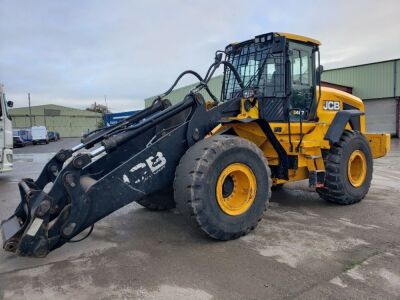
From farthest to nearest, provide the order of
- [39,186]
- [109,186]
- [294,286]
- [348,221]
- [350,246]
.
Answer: [348,221] < [39,186] < [350,246] < [109,186] < [294,286]

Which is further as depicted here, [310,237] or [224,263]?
[310,237]

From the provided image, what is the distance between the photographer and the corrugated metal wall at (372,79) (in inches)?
1117

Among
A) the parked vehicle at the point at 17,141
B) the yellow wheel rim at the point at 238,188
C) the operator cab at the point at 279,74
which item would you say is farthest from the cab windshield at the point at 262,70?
the parked vehicle at the point at 17,141

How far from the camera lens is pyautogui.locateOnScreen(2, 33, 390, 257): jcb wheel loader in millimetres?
4141

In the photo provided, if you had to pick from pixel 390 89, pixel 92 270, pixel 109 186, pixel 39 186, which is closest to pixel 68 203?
pixel 109 186

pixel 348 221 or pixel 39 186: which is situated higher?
pixel 39 186

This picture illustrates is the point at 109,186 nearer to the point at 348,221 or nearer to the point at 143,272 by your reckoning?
the point at 143,272

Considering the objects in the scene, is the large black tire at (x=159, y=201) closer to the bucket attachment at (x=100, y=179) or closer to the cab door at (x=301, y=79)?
the bucket attachment at (x=100, y=179)

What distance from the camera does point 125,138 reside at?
4.68 meters

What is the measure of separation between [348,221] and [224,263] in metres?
2.57

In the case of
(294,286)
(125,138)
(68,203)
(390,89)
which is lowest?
(294,286)

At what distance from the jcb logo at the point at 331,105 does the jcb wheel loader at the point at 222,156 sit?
0.06 ft

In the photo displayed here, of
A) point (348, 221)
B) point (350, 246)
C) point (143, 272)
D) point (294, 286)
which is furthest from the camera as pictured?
point (348, 221)

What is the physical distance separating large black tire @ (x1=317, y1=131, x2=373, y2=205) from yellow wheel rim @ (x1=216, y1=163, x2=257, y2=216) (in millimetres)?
2130
